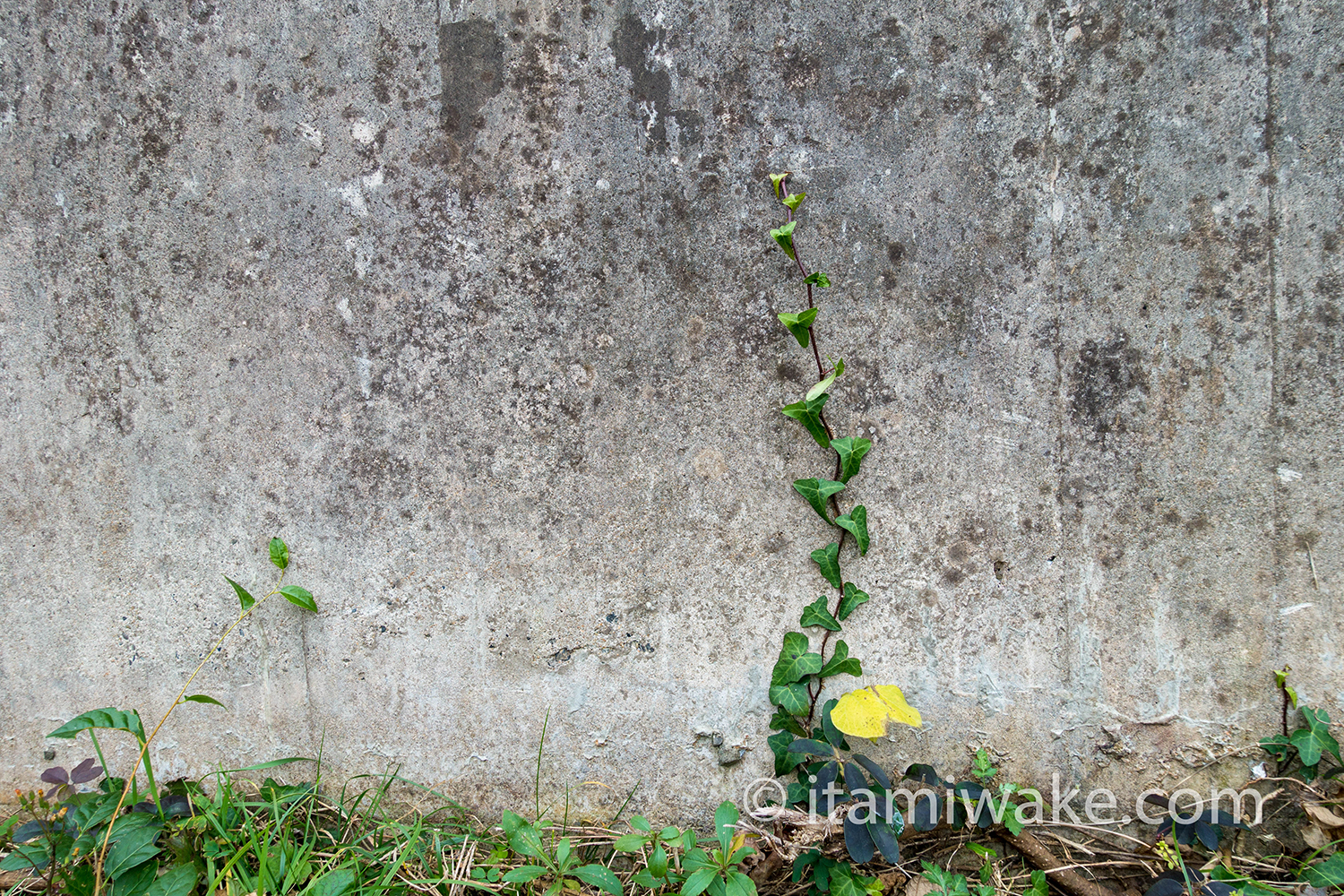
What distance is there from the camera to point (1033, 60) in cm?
143

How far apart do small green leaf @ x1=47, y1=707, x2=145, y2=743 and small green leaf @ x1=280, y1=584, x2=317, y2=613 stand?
1.20 feet

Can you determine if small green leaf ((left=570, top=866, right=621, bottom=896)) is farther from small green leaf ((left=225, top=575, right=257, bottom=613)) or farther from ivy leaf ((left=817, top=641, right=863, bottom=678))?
small green leaf ((left=225, top=575, right=257, bottom=613))

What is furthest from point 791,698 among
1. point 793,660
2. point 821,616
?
point 821,616

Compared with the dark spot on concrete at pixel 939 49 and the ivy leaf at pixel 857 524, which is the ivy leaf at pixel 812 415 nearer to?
the ivy leaf at pixel 857 524

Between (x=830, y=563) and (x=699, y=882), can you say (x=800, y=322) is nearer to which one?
(x=830, y=563)

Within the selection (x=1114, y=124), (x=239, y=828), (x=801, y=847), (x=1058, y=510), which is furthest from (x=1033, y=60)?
(x=239, y=828)

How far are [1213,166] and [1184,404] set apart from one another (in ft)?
1.68

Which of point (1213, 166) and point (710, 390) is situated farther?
point (710, 390)

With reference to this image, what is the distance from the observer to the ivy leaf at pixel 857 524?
144cm

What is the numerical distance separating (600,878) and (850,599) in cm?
78

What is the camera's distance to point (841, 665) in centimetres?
145

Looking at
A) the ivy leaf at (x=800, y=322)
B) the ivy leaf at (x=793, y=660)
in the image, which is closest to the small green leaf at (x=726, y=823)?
the ivy leaf at (x=793, y=660)

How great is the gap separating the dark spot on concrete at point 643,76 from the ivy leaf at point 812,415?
678 millimetres

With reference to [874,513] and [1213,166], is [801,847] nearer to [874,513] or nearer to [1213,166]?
[874,513]
